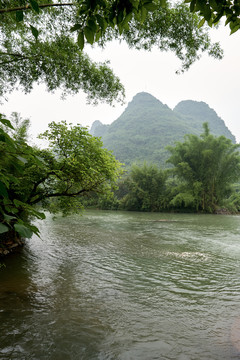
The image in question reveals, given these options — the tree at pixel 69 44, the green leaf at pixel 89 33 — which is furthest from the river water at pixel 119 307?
the tree at pixel 69 44

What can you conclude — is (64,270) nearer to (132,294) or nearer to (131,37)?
(132,294)

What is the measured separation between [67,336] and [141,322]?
3.57ft

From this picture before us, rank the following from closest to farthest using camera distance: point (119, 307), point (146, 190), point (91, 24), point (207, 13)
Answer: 1. point (91, 24)
2. point (207, 13)
3. point (119, 307)
4. point (146, 190)

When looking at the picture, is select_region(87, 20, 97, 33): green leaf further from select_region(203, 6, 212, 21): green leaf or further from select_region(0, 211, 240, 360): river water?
select_region(0, 211, 240, 360): river water

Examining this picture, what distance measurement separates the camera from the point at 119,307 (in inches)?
149

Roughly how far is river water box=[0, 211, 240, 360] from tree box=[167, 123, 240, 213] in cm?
2252

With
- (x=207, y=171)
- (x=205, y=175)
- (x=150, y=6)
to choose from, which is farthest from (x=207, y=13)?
(x=205, y=175)

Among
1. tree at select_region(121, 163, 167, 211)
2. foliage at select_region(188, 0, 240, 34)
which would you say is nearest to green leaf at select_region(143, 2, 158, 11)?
foliage at select_region(188, 0, 240, 34)

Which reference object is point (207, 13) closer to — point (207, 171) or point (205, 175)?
point (207, 171)

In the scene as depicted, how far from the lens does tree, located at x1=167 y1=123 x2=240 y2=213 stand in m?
28.3

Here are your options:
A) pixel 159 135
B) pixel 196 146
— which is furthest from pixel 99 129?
pixel 196 146

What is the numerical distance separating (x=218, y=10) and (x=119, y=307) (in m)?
4.08

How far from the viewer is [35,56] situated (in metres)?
5.26

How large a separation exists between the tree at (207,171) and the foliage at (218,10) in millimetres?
27809
